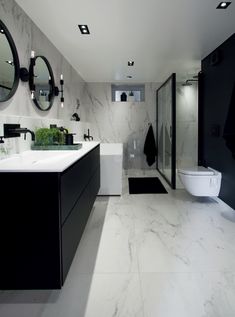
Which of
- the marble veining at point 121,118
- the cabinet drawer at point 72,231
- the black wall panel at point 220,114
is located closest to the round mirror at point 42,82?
the cabinet drawer at point 72,231

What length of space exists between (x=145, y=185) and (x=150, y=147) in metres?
1.55

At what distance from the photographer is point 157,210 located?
10.4ft

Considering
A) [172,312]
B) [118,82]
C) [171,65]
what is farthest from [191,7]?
[118,82]

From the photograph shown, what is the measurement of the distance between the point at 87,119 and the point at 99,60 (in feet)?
6.81

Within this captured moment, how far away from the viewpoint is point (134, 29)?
2.75 meters

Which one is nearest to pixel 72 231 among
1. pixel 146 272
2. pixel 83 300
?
pixel 83 300

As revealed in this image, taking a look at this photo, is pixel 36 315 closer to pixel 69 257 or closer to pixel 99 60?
pixel 69 257

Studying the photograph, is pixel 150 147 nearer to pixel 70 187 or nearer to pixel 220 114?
pixel 220 114

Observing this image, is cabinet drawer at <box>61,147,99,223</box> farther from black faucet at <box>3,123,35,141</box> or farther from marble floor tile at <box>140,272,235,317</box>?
marble floor tile at <box>140,272,235,317</box>

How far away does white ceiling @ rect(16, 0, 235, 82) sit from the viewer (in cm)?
224

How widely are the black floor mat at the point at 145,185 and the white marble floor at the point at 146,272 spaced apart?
1.05 meters

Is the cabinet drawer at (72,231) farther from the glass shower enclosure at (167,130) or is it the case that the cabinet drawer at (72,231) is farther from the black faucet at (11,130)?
the glass shower enclosure at (167,130)

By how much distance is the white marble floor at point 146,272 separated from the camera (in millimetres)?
1481

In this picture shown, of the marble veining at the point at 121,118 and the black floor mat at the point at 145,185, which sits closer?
the black floor mat at the point at 145,185
